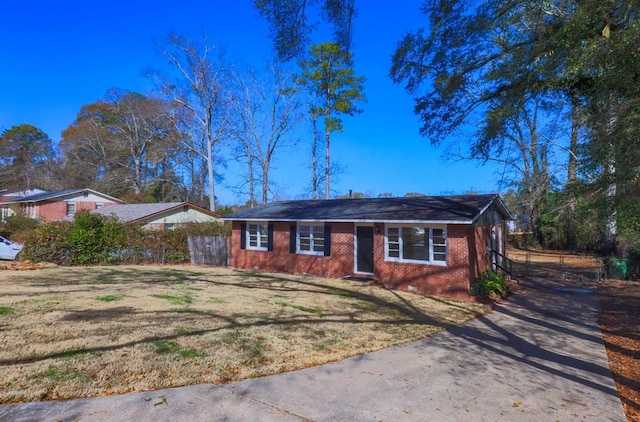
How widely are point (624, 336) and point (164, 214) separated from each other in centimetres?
2607

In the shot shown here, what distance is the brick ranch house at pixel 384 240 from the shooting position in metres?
11.6

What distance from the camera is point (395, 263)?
12.6 m

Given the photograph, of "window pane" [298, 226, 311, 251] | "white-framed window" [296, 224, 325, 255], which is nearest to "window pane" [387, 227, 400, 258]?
"white-framed window" [296, 224, 325, 255]

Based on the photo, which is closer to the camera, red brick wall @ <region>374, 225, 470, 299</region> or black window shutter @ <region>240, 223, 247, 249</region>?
red brick wall @ <region>374, 225, 470, 299</region>

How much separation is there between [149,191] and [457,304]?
1486 inches

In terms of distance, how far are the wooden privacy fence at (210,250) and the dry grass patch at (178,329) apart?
7.06m

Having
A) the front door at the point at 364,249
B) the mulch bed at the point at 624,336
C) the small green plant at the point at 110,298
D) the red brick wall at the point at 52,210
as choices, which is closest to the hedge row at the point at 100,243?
the small green plant at the point at 110,298

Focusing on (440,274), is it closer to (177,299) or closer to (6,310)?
(177,299)

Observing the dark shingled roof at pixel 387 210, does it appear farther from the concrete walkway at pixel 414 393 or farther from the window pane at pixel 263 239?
the concrete walkway at pixel 414 393

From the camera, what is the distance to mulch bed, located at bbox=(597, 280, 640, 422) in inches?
187

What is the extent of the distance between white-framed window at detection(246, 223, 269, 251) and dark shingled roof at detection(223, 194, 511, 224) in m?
0.49

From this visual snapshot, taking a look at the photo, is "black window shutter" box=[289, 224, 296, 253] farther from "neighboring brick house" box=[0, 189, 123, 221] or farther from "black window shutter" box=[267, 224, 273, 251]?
"neighboring brick house" box=[0, 189, 123, 221]

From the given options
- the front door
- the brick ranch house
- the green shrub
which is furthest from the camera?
the green shrub

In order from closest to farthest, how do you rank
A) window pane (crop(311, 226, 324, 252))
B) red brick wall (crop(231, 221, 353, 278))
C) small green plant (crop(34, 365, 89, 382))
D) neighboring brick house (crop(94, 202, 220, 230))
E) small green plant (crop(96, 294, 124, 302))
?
small green plant (crop(34, 365, 89, 382)) → small green plant (crop(96, 294, 124, 302)) → red brick wall (crop(231, 221, 353, 278)) → window pane (crop(311, 226, 324, 252)) → neighboring brick house (crop(94, 202, 220, 230))
